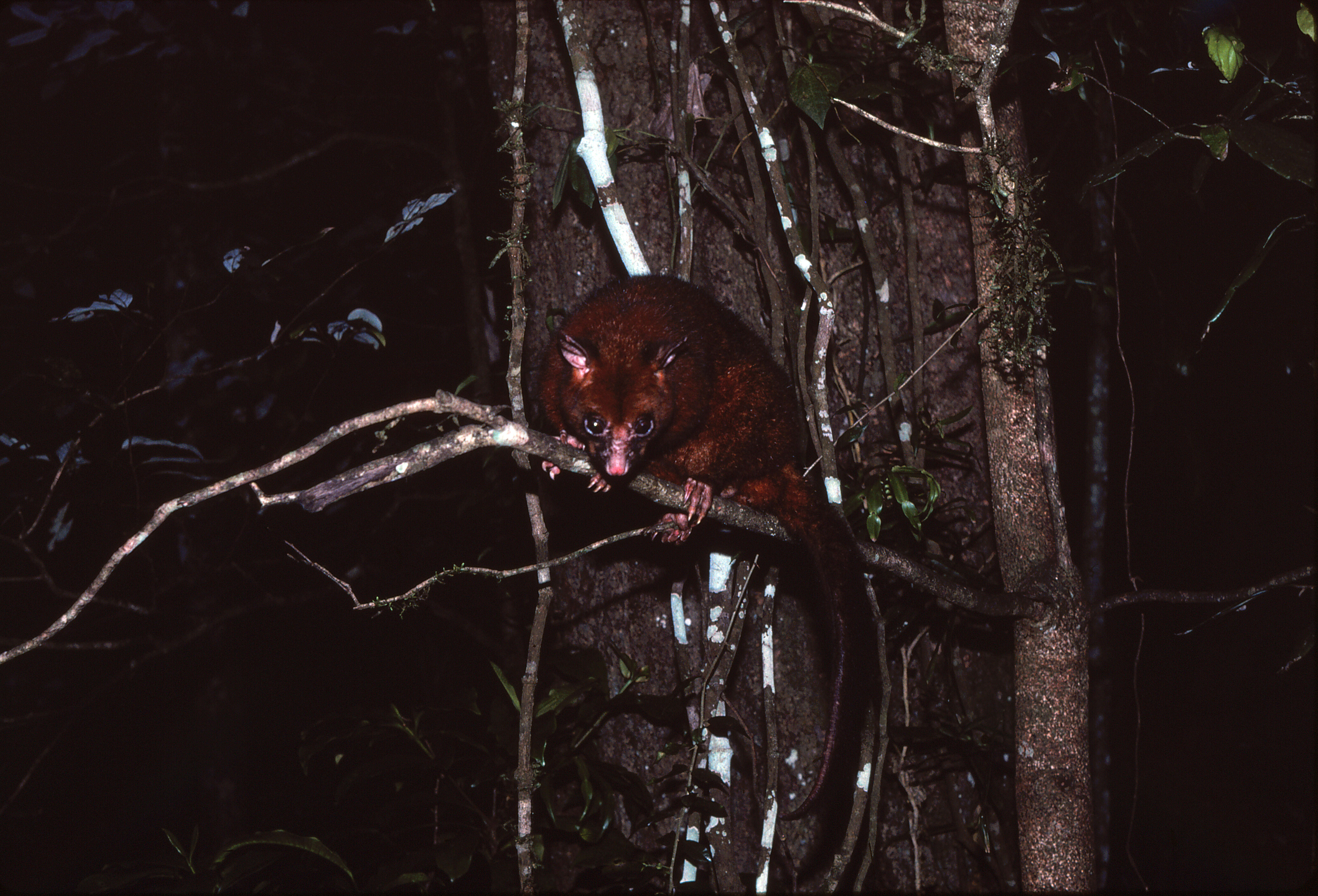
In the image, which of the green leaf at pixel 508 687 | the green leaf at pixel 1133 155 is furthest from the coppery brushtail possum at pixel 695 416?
the green leaf at pixel 1133 155

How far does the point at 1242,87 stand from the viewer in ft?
10.9

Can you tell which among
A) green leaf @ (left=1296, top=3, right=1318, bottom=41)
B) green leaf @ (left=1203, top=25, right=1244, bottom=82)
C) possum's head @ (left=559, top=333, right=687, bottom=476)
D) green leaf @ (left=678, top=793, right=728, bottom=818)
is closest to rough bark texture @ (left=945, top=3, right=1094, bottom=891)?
green leaf @ (left=1203, top=25, right=1244, bottom=82)

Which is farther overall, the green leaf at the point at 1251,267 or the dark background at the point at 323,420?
the dark background at the point at 323,420

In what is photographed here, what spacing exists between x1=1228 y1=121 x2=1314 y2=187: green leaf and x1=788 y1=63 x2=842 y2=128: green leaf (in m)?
1.07

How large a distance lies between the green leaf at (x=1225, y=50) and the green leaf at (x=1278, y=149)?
0.21 m

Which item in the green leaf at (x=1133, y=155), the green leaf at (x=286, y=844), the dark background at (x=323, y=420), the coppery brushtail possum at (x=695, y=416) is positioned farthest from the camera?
the dark background at (x=323, y=420)

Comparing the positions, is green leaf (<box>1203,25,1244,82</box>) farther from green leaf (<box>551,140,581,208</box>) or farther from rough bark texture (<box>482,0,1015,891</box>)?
green leaf (<box>551,140,581,208</box>)

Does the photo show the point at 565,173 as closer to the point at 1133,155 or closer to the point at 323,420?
the point at 1133,155

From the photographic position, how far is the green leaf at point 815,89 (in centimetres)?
257

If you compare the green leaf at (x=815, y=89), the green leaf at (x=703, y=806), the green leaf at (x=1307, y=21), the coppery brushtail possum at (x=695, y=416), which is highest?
the green leaf at (x=815, y=89)

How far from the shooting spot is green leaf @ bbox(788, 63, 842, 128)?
8.42 feet

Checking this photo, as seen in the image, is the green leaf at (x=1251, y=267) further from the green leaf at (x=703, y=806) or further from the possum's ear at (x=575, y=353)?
the green leaf at (x=703, y=806)

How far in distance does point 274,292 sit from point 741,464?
11.0ft

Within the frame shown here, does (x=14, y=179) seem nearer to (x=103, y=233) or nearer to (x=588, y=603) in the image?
(x=103, y=233)
